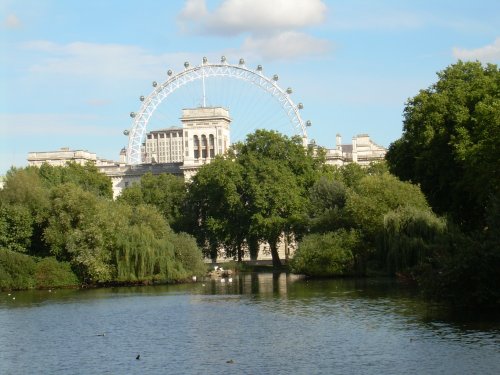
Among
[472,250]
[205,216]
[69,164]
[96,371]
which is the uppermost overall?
[69,164]

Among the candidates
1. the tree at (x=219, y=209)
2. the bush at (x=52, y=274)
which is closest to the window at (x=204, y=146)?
the tree at (x=219, y=209)

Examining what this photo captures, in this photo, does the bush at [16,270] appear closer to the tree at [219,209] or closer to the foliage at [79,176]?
the foliage at [79,176]

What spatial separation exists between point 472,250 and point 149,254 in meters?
36.2

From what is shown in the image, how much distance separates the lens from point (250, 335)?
42.0m

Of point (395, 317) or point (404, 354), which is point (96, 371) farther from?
point (395, 317)

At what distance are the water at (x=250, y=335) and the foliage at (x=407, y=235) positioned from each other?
6.67 metres

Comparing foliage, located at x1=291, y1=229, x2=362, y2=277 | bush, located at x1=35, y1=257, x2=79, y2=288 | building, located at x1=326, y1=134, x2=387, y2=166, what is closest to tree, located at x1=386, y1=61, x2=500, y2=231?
foliage, located at x1=291, y1=229, x2=362, y2=277

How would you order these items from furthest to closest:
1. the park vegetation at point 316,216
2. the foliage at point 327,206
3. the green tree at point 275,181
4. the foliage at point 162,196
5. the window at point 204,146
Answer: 1. the window at point 204,146
2. the foliage at point 162,196
3. the green tree at point 275,181
4. the foliage at point 327,206
5. the park vegetation at point 316,216

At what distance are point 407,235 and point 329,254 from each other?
829cm

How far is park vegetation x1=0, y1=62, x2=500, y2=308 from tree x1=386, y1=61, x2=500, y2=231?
101 mm

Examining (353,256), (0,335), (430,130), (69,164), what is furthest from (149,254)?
(69,164)

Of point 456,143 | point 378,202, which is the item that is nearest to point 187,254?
point 378,202

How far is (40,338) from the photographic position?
44.0 m

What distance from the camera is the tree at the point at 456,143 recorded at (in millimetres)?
53188
